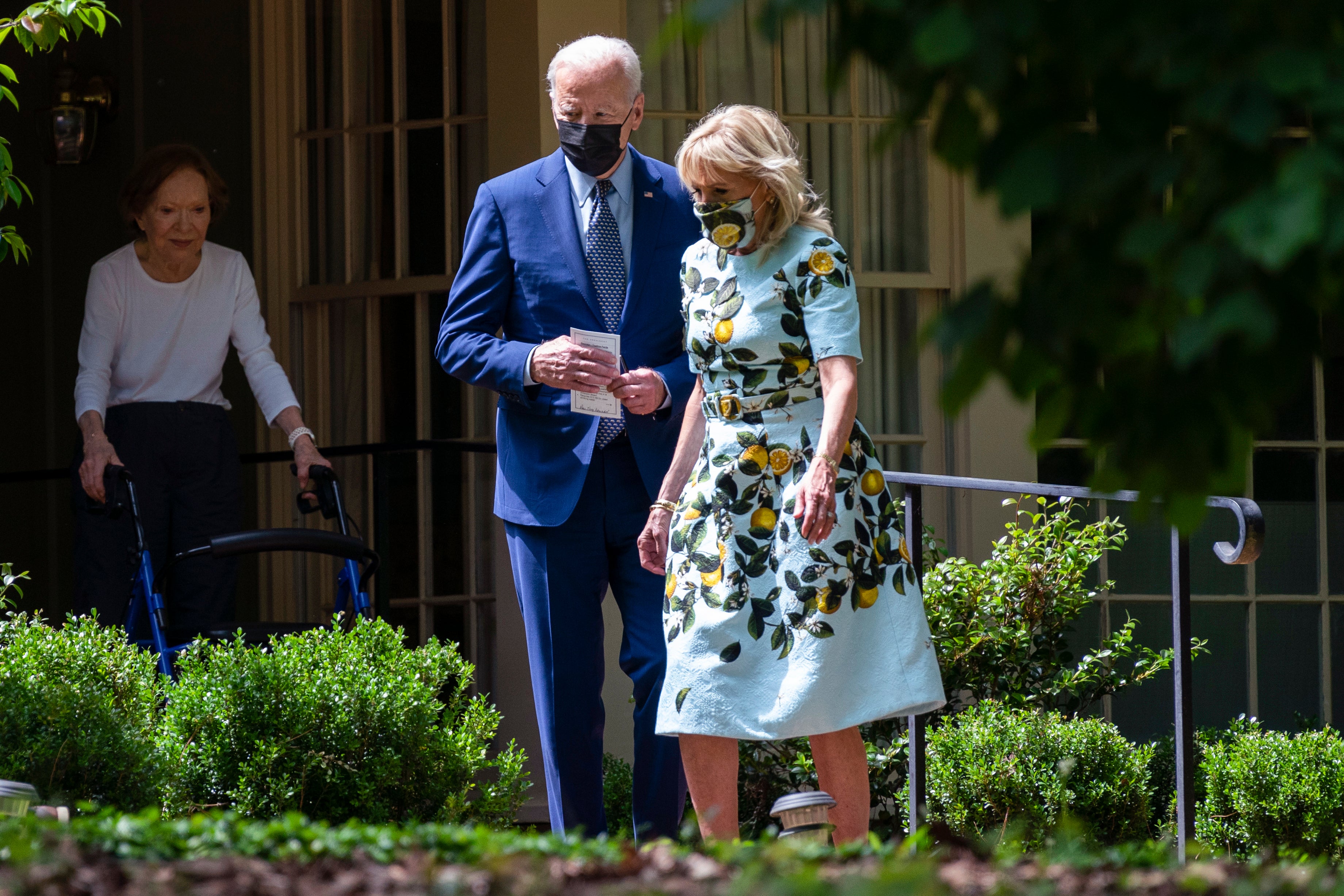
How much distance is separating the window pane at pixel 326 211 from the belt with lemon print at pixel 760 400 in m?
3.38

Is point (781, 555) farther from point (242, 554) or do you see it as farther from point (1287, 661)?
point (1287, 661)

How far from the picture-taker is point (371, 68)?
6.12m

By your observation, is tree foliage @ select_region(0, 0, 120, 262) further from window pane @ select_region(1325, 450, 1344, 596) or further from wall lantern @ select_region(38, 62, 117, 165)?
window pane @ select_region(1325, 450, 1344, 596)

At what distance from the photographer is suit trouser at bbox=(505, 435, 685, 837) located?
3.44 m

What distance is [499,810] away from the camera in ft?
→ 12.3

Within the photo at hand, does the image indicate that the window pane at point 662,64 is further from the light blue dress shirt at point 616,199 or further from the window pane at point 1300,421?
the window pane at point 1300,421

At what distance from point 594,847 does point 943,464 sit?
4.27 m

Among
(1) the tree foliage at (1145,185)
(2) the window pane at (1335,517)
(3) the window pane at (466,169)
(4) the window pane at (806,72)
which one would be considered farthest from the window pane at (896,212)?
(1) the tree foliage at (1145,185)

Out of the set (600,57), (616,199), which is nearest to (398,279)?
(616,199)

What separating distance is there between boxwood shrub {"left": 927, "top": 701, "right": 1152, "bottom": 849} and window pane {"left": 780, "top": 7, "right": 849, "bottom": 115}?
8.29 feet

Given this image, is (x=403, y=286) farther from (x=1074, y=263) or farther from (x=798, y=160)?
(x=1074, y=263)

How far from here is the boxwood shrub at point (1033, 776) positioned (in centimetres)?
429

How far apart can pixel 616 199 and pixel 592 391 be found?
1.66ft

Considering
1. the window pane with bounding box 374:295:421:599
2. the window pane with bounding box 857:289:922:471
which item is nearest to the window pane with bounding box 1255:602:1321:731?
the window pane with bounding box 857:289:922:471
